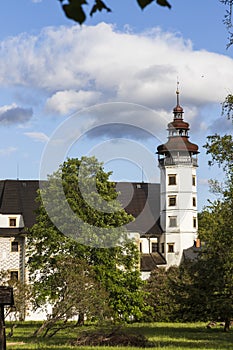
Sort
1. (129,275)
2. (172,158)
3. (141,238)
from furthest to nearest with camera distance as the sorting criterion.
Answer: (172,158) → (141,238) → (129,275)

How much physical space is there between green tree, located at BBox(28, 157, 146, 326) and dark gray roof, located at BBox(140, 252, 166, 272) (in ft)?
76.6

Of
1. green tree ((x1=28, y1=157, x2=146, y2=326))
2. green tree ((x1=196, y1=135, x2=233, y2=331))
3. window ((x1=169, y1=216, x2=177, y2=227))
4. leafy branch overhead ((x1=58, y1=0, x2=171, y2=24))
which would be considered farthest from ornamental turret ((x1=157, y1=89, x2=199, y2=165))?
leafy branch overhead ((x1=58, y1=0, x2=171, y2=24))

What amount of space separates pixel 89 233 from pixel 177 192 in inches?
1370

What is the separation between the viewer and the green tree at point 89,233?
41844mm

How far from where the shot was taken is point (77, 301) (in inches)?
1148

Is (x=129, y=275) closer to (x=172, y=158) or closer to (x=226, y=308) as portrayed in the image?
(x=226, y=308)

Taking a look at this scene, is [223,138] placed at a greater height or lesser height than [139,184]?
lesser

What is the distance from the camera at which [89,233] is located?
42.5m

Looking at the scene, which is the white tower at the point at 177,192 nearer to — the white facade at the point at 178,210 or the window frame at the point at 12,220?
the white facade at the point at 178,210

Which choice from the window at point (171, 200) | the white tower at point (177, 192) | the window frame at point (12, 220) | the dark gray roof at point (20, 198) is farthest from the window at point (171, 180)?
the window frame at point (12, 220)

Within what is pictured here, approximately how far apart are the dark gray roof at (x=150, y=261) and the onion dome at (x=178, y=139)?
11.4 meters

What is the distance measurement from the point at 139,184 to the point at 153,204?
329 centimetres

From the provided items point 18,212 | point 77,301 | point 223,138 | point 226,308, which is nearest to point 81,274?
point 77,301

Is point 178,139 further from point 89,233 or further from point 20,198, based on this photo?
point 89,233
